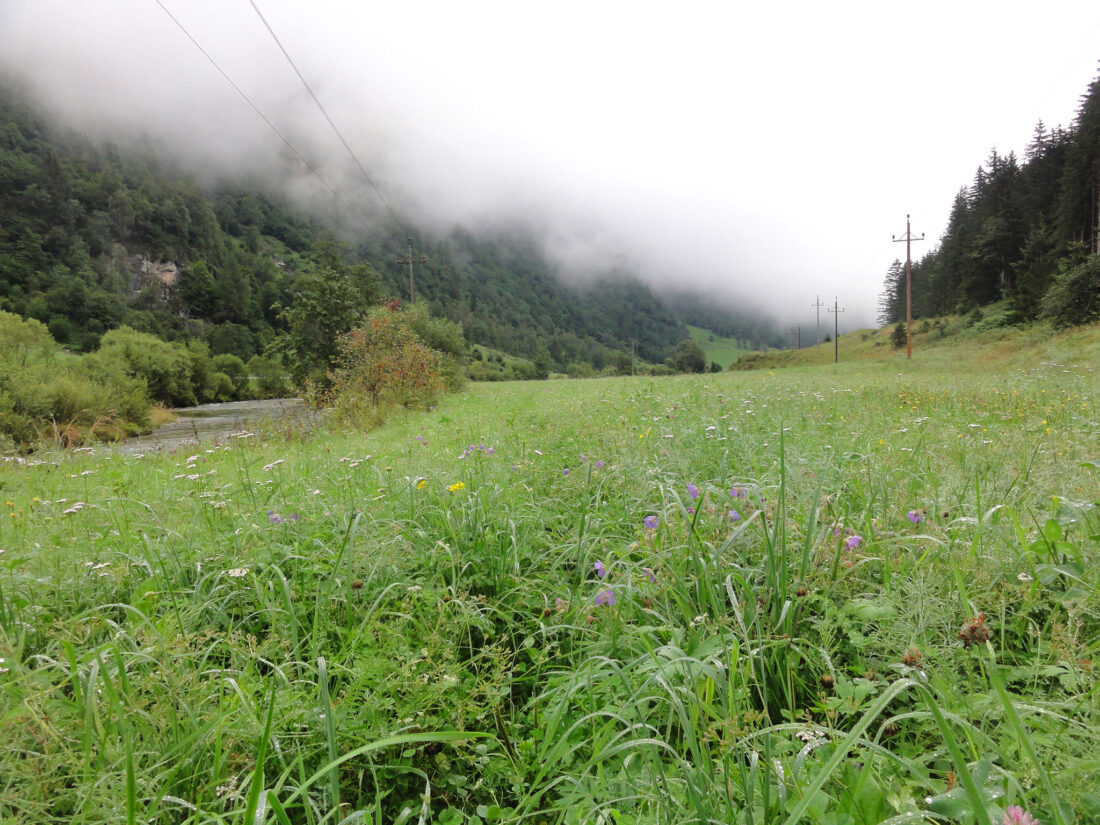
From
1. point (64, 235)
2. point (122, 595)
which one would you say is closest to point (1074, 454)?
point (122, 595)

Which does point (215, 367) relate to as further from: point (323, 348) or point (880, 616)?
point (880, 616)

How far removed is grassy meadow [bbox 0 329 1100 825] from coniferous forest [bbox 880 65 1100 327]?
3639 cm

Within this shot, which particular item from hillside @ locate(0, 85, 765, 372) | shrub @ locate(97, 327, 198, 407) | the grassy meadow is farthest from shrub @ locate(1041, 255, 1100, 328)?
shrub @ locate(97, 327, 198, 407)

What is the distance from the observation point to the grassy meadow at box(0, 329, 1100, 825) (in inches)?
44.1

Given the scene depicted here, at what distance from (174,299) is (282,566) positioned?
118 meters

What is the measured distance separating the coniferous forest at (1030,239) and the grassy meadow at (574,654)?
3639cm

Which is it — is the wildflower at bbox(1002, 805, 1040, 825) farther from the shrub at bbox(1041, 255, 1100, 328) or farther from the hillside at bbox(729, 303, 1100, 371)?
the shrub at bbox(1041, 255, 1100, 328)

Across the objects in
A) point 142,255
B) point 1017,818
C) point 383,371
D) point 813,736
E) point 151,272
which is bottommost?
point 813,736

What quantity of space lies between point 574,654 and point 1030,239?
60.1m

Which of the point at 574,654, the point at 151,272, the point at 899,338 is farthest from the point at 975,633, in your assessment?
the point at 151,272

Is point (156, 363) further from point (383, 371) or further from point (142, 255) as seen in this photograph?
point (142, 255)

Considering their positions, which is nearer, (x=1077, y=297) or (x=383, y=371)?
(x=383, y=371)

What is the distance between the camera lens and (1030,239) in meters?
41.9

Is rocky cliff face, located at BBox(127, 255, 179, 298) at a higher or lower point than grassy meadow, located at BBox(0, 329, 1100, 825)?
higher
